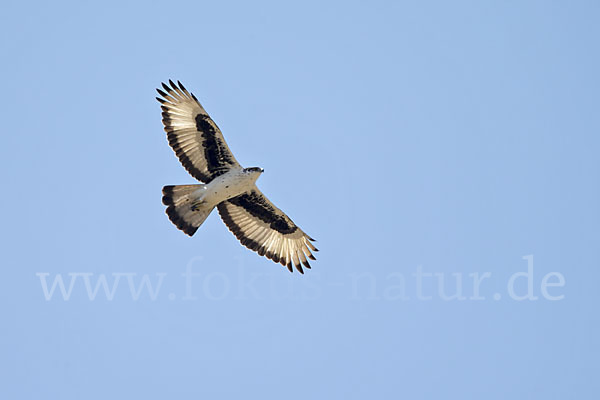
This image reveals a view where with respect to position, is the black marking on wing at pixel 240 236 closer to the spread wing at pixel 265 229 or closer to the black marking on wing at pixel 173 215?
the spread wing at pixel 265 229

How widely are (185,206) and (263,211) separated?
1.68 metres

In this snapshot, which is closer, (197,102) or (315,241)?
(197,102)

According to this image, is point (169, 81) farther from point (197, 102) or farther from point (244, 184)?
point (244, 184)

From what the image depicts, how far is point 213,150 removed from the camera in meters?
18.0

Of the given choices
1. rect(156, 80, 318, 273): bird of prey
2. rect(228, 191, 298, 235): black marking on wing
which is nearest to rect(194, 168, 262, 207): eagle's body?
rect(156, 80, 318, 273): bird of prey

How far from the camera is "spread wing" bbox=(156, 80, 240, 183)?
18.0 metres

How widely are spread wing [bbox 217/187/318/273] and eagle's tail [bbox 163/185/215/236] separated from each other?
2.92 ft

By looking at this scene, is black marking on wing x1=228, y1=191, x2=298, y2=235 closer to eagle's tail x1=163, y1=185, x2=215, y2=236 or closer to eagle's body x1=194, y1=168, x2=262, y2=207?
eagle's body x1=194, y1=168, x2=262, y2=207

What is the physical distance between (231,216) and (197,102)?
2.41m

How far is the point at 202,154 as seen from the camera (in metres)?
18.1

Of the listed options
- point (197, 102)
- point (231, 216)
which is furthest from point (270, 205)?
point (197, 102)

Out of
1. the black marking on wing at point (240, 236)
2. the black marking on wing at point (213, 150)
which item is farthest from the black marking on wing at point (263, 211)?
the black marking on wing at point (213, 150)

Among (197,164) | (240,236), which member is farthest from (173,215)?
(240,236)

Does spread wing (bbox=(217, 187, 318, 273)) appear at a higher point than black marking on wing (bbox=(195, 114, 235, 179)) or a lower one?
lower
